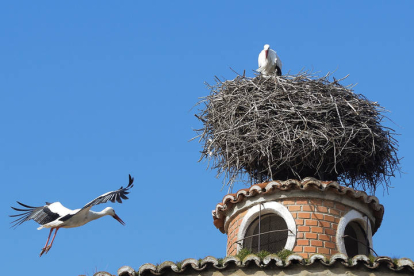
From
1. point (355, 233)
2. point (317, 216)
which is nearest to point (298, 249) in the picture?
point (317, 216)

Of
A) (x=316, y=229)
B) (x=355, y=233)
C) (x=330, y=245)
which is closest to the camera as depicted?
(x=330, y=245)

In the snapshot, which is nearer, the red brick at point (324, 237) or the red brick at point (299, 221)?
the red brick at point (324, 237)

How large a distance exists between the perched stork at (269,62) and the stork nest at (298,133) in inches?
96.5

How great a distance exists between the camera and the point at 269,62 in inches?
808

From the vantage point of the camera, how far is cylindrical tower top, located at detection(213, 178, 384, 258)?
15539 millimetres

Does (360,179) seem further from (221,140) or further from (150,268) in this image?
(150,268)

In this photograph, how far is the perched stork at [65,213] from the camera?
50.2ft

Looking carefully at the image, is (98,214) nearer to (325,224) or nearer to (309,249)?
(309,249)

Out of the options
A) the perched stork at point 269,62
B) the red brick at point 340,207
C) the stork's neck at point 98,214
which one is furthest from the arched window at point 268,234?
the perched stork at point 269,62

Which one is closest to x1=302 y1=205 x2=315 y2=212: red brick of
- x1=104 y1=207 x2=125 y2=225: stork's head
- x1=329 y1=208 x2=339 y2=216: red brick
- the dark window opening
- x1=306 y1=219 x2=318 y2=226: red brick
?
x1=306 y1=219 x2=318 y2=226: red brick

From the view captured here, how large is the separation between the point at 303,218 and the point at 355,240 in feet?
3.48

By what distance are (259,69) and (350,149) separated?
14.6ft

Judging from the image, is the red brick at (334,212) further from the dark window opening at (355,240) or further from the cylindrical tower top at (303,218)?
the dark window opening at (355,240)

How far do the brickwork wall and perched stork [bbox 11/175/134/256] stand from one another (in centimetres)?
221
